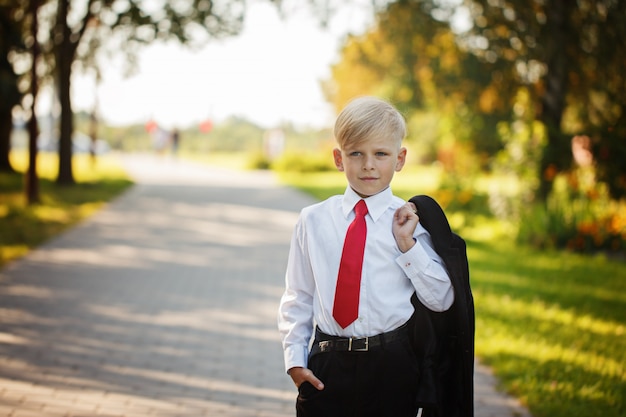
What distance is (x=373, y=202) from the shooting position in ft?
8.64

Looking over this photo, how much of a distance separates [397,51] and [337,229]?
18.4 metres

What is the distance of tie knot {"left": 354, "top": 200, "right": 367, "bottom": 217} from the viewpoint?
2617 millimetres

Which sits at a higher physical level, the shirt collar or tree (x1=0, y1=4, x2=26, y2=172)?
tree (x1=0, y1=4, x2=26, y2=172)

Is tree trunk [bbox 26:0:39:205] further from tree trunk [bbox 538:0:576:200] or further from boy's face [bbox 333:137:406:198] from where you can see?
boy's face [bbox 333:137:406:198]

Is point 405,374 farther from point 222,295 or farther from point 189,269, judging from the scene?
point 189,269

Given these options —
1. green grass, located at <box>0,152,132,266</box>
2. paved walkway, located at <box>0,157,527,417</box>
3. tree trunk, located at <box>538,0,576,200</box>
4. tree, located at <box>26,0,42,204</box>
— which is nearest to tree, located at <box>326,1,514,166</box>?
tree trunk, located at <box>538,0,576,200</box>

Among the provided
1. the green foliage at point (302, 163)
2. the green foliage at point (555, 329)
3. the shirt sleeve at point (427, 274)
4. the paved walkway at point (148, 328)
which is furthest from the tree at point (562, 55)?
the green foliage at point (302, 163)

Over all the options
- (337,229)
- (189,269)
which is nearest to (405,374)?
(337,229)

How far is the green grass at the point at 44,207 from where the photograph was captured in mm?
11547

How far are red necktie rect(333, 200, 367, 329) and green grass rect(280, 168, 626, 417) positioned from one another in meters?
2.73

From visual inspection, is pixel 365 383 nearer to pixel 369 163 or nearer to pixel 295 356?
pixel 295 356

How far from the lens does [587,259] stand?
36.4 feet

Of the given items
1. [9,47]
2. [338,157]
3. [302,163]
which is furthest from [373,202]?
[302,163]

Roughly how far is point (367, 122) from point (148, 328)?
4.80 metres
